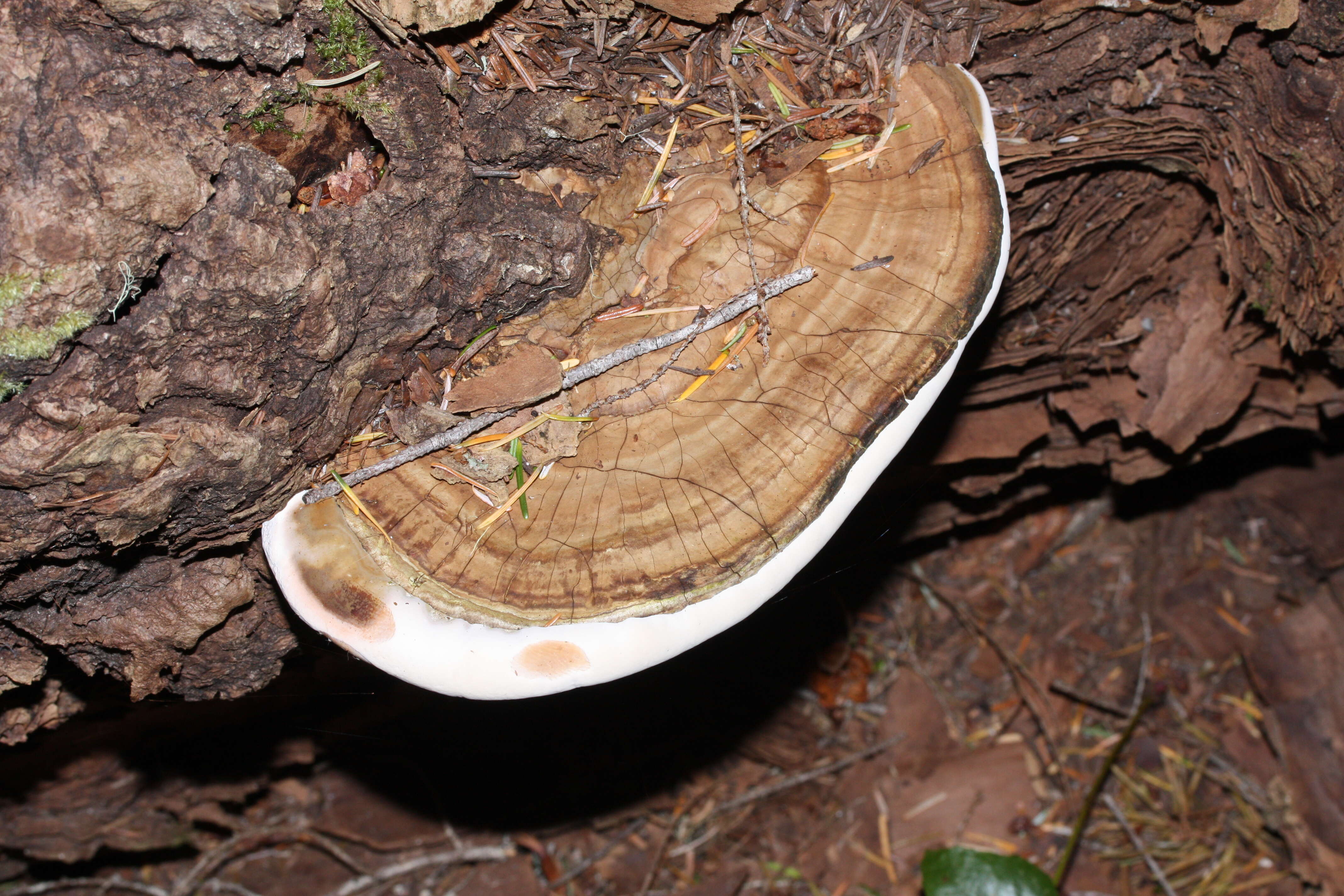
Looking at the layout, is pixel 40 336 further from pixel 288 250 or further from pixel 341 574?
pixel 341 574

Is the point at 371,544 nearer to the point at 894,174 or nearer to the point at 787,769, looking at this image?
the point at 894,174

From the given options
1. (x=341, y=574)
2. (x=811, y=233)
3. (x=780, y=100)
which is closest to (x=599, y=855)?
(x=341, y=574)

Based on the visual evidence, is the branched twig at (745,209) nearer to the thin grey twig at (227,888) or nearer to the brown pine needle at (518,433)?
the brown pine needle at (518,433)

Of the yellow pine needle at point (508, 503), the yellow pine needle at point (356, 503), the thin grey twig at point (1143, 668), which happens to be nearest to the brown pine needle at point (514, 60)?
the yellow pine needle at point (508, 503)

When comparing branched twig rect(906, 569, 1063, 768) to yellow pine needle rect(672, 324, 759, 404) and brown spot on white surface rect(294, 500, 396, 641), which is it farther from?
brown spot on white surface rect(294, 500, 396, 641)

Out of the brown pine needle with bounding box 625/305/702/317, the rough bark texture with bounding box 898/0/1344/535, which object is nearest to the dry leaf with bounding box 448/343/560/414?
the brown pine needle with bounding box 625/305/702/317

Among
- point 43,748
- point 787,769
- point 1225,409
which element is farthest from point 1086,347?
point 43,748
